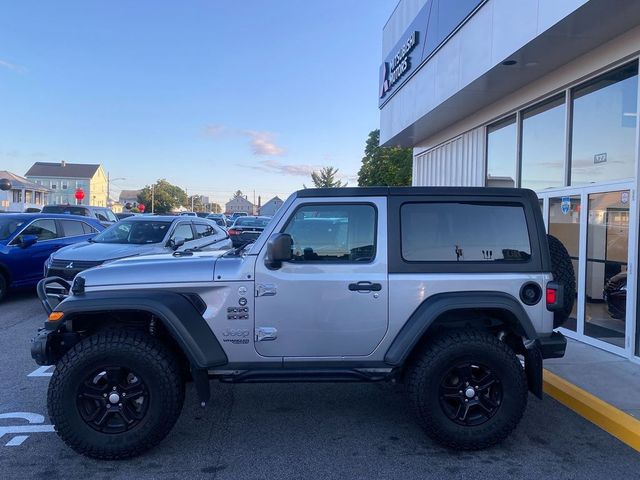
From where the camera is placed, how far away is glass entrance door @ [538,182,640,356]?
20.4 ft

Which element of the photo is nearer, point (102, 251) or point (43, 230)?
point (102, 251)

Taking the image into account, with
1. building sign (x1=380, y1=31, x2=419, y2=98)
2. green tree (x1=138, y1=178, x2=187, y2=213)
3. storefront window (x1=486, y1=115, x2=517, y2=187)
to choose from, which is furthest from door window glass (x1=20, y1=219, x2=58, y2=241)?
green tree (x1=138, y1=178, x2=187, y2=213)

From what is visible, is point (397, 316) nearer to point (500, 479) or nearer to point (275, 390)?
point (500, 479)

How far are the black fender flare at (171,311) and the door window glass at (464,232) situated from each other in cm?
165

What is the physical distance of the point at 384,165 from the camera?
47.2m

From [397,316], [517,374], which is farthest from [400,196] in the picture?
[517,374]

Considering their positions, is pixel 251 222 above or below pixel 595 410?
above

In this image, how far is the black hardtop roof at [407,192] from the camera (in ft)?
13.3

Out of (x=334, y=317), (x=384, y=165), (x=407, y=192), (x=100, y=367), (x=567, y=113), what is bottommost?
(x=100, y=367)

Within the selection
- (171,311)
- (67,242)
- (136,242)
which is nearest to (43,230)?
(67,242)

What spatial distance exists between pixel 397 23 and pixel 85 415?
511 inches

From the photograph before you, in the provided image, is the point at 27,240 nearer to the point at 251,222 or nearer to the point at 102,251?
the point at 102,251

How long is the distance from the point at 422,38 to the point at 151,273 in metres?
9.56

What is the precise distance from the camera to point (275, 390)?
17.0 ft
